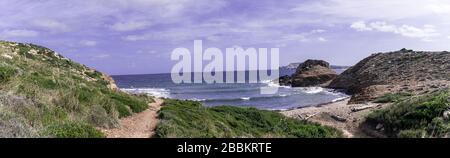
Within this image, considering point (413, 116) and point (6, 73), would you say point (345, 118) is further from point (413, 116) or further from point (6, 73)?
point (6, 73)

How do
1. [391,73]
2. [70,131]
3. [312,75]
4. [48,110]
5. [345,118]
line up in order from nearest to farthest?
1. [70,131]
2. [48,110]
3. [345,118]
4. [391,73]
5. [312,75]

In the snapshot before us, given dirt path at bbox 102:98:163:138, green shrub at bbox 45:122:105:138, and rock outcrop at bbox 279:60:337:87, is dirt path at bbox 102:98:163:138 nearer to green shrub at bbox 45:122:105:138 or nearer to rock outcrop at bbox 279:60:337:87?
green shrub at bbox 45:122:105:138

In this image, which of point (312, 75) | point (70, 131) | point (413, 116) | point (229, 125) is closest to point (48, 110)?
point (70, 131)

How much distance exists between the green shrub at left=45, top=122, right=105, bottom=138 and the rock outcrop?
66.7 metres

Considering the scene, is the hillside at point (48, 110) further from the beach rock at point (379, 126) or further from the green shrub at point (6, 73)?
the beach rock at point (379, 126)

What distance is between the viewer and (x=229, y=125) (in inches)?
800

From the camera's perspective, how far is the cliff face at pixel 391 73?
48.4 metres

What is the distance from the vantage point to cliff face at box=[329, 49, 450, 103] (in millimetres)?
48391

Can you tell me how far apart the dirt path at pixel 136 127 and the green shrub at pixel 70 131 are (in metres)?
1.83

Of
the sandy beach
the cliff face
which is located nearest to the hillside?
the sandy beach

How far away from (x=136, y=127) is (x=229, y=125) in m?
5.60
